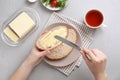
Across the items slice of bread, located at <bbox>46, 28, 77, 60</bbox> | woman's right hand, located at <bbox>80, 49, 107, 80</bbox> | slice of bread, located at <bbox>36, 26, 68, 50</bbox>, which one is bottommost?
woman's right hand, located at <bbox>80, 49, 107, 80</bbox>

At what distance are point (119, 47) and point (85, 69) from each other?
0.19 m

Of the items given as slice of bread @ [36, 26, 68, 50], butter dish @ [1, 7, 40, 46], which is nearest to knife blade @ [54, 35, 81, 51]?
slice of bread @ [36, 26, 68, 50]

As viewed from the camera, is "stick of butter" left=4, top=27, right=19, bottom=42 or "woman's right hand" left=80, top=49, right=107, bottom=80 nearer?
"woman's right hand" left=80, top=49, right=107, bottom=80

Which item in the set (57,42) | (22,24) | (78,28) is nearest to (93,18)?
(78,28)

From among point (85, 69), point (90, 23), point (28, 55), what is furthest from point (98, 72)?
point (28, 55)

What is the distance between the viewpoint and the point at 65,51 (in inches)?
54.8

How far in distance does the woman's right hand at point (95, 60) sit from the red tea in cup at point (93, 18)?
14 centimetres

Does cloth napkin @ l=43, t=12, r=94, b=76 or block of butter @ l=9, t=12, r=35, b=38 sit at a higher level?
block of butter @ l=9, t=12, r=35, b=38

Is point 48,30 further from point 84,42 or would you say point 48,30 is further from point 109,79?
point 109,79

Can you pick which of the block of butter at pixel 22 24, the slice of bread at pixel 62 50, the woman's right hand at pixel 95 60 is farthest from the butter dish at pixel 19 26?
the woman's right hand at pixel 95 60

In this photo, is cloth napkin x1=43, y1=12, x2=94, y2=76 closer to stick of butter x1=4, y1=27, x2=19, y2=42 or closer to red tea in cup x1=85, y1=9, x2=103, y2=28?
red tea in cup x1=85, y1=9, x2=103, y2=28

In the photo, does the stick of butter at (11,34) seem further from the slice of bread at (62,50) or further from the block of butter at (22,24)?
the slice of bread at (62,50)

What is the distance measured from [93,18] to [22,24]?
12.7 inches

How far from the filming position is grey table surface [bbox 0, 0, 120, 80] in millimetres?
A: 1409
